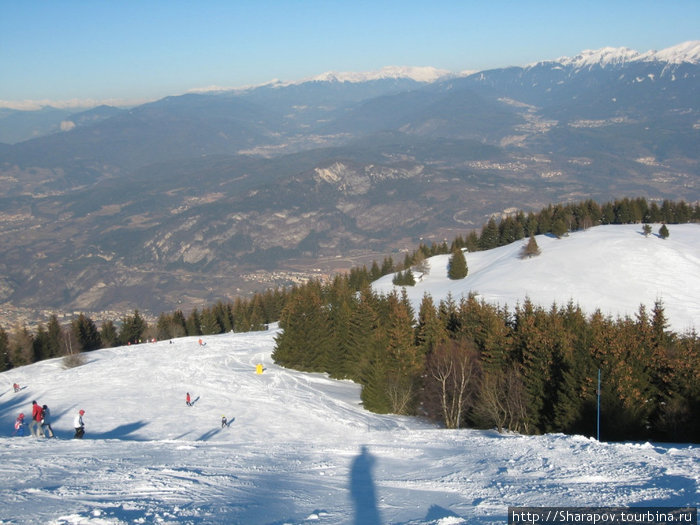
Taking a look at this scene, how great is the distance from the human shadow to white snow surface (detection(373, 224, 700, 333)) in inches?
1841

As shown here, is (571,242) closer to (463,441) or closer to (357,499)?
(463,441)

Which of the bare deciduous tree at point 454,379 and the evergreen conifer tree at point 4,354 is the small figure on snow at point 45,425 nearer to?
the bare deciduous tree at point 454,379

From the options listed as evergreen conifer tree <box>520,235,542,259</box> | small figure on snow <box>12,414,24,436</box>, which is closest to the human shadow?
small figure on snow <box>12,414,24,436</box>

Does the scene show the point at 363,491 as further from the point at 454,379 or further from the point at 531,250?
the point at 531,250

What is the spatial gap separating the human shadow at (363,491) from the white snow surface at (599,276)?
46.8 metres

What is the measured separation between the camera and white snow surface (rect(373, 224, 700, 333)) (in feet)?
218

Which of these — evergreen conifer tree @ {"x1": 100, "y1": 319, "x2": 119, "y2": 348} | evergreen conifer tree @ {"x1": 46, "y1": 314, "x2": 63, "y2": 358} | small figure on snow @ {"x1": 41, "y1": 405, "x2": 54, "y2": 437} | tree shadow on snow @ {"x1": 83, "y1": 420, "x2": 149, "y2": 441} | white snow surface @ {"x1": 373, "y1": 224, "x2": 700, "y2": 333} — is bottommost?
evergreen conifer tree @ {"x1": 100, "y1": 319, "x2": 119, "y2": 348}

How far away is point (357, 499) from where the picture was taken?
551 inches

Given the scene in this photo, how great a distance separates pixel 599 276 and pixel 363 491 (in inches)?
2675

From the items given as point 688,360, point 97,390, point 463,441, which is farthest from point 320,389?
point 688,360

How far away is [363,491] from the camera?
14828mm

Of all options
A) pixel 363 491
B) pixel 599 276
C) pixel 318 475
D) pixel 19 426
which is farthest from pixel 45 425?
pixel 599 276

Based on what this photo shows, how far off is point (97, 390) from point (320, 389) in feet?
54.6

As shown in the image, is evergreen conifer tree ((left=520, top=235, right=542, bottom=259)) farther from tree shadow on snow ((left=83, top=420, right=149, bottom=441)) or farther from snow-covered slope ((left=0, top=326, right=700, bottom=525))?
tree shadow on snow ((left=83, top=420, right=149, bottom=441))
